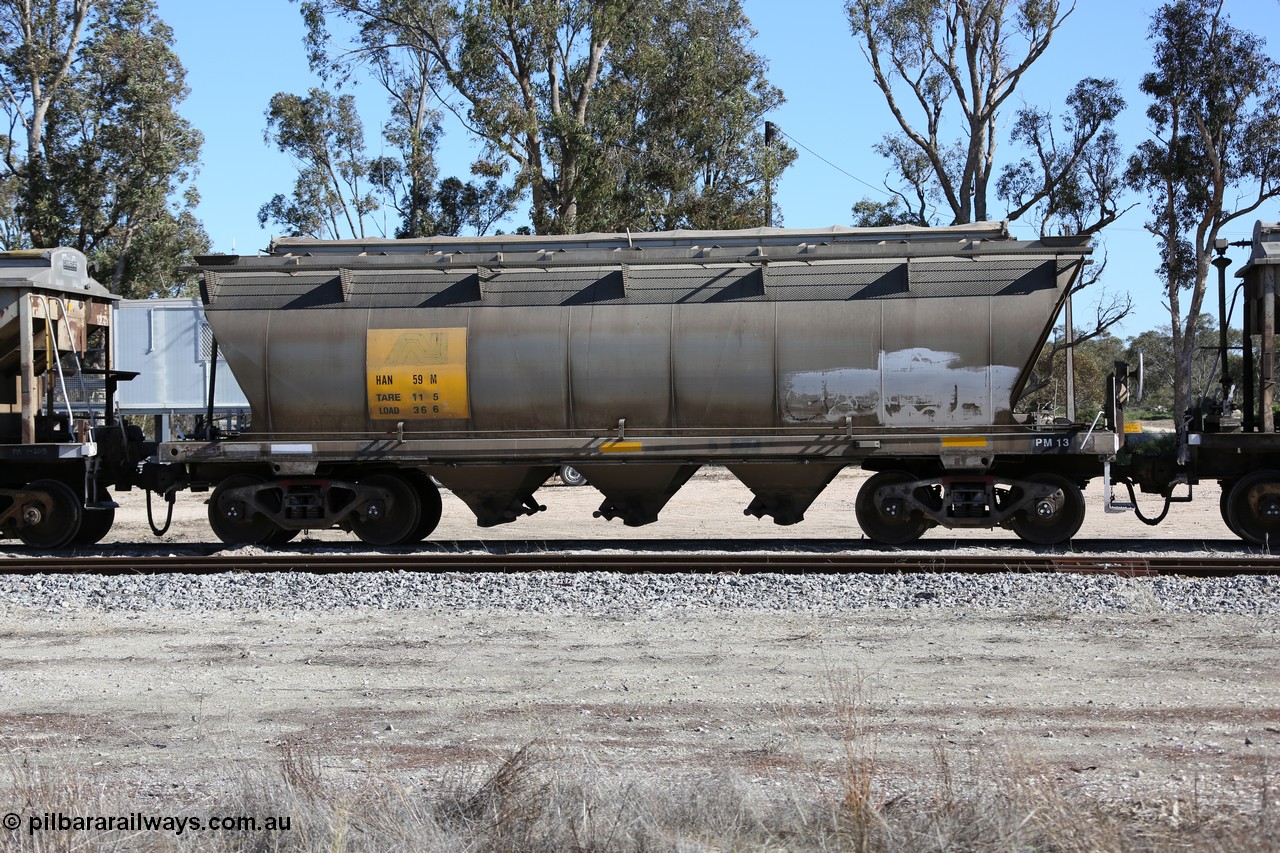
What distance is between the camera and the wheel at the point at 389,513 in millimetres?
15422

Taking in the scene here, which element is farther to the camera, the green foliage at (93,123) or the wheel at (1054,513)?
the green foliage at (93,123)

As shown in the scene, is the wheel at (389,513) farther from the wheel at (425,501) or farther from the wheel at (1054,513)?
the wheel at (1054,513)

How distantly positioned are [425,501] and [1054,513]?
8.20 meters

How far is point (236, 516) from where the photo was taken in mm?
15492

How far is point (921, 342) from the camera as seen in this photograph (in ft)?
47.4

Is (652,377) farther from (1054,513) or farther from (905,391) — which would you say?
(1054,513)

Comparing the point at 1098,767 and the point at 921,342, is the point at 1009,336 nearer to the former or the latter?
the point at 921,342

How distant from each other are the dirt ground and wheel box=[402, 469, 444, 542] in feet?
14.9

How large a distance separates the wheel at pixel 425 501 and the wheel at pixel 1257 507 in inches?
402

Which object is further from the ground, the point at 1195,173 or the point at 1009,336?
the point at 1195,173

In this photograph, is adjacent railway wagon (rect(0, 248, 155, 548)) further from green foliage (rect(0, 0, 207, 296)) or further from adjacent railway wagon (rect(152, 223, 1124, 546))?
green foliage (rect(0, 0, 207, 296))

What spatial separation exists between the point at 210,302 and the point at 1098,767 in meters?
12.7

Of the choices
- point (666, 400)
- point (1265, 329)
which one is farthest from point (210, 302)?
point (1265, 329)

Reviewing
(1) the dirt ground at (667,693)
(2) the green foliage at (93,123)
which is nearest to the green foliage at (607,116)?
(2) the green foliage at (93,123)
